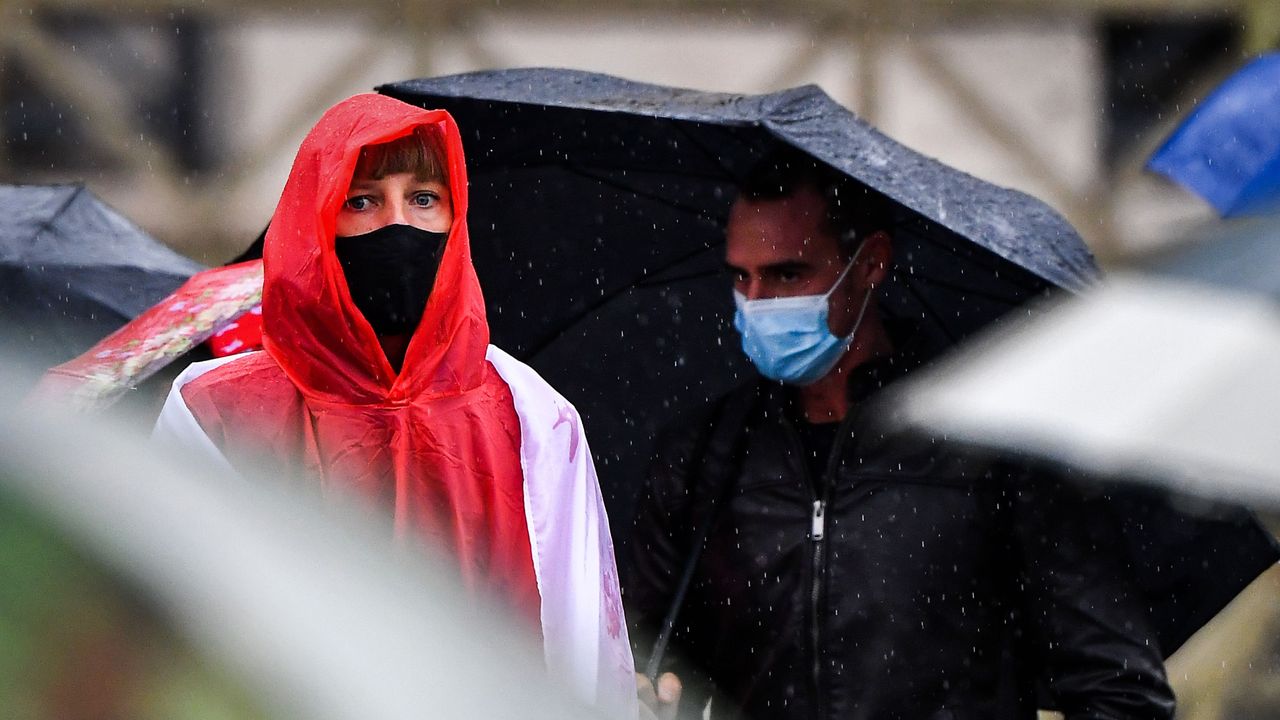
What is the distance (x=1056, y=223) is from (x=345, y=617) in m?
2.01

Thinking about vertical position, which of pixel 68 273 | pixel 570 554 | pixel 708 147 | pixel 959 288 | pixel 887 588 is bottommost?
pixel 887 588

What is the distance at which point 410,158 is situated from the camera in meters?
3.02

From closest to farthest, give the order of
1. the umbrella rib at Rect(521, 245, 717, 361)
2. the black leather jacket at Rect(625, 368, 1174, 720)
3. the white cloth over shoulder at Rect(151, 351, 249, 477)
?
1. the white cloth over shoulder at Rect(151, 351, 249, 477)
2. the black leather jacket at Rect(625, 368, 1174, 720)
3. the umbrella rib at Rect(521, 245, 717, 361)

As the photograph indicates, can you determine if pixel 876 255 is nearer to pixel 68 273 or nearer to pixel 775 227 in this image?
pixel 775 227

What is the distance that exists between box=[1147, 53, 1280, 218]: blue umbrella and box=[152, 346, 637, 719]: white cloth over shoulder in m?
1.95

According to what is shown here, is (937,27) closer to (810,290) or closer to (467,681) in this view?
(810,290)

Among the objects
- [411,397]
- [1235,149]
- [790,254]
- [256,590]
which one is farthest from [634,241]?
[256,590]

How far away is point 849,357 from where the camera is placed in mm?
3434

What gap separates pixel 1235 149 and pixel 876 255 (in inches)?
52.9

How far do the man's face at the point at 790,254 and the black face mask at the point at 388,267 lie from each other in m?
0.62

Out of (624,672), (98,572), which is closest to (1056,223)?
(624,672)

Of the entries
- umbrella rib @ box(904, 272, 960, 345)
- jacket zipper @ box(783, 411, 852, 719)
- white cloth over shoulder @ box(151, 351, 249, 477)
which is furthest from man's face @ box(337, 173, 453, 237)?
umbrella rib @ box(904, 272, 960, 345)

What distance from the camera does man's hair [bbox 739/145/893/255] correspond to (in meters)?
3.40

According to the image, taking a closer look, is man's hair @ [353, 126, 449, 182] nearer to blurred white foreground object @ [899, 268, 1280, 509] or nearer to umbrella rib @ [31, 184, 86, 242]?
blurred white foreground object @ [899, 268, 1280, 509]
